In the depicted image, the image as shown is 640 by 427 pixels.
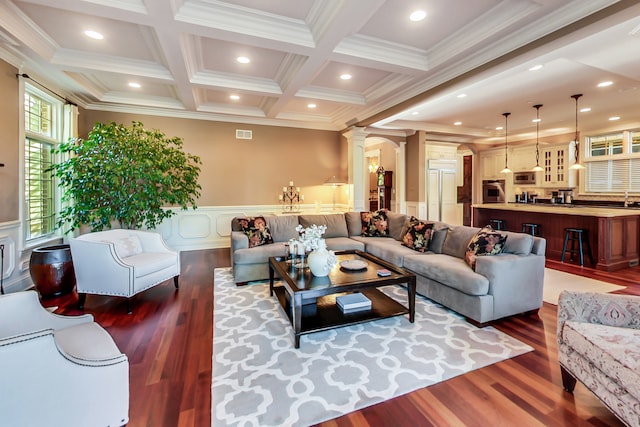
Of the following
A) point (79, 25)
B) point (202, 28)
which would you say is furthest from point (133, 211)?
point (202, 28)

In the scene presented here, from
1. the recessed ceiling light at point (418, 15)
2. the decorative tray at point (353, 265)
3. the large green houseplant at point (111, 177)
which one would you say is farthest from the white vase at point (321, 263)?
the large green houseplant at point (111, 177)

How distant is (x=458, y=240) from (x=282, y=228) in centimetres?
246

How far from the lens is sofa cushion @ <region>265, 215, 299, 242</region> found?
180 inches

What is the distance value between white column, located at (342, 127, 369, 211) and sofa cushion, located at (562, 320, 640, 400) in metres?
5.08

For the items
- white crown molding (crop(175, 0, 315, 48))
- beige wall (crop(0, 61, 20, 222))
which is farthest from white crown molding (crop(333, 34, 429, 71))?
beige wall (crop(0, 61, 20, 222))

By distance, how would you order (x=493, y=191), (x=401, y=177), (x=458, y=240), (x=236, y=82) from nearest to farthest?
(x=458, y=240) → (x=236, y=82) → (x=401, y=177) → (x=493, y=191)

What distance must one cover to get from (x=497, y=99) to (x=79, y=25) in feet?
19.6

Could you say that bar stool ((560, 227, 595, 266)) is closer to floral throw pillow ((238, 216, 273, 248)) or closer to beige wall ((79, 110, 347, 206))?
beige wall ((79, 110, 347, 206))

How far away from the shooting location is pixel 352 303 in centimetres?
275

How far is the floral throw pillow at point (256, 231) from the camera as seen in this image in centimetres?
424

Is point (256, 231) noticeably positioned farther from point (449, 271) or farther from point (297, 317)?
point (449, 271)

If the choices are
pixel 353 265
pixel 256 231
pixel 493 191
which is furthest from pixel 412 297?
pixel 493 191

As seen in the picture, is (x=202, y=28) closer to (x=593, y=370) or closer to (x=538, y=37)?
(x=538, y=37)

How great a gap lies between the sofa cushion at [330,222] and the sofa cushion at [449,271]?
152 cm
